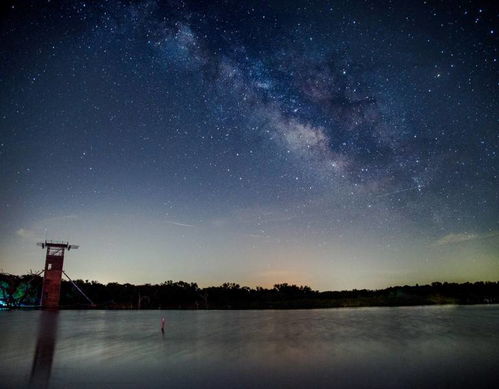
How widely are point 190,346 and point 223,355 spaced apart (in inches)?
177

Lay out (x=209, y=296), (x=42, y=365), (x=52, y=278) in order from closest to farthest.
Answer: (x=42, y=365) → (x=52, y=278) → (x=209, y=296)

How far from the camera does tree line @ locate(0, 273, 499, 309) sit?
89125 millimetres

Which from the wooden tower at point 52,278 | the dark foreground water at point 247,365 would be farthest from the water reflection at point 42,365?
the wooden tower at point 52,278

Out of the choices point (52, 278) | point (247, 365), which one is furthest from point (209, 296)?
point (247, 365)

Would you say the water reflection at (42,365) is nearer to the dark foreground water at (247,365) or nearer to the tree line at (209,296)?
the dark foreground water at (247,365)

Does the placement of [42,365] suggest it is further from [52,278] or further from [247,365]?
[52,278]

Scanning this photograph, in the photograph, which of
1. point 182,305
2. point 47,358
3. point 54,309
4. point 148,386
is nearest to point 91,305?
point 54,309

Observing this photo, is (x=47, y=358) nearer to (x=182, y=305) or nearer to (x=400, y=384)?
(x=400, y=384)

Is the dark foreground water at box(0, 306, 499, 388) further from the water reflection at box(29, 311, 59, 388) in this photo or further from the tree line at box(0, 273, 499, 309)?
the tree line at box(0, 273, 499, 309)

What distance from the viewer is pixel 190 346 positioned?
71.6ft

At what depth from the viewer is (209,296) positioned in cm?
15412

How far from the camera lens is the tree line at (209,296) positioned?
292 feet

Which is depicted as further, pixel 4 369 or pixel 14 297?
pixel 14 297

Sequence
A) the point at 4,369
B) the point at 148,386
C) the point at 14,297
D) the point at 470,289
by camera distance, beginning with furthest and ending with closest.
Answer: the point at 470,289
the point at 14,297
the point at 4,369
the point at 148,386
